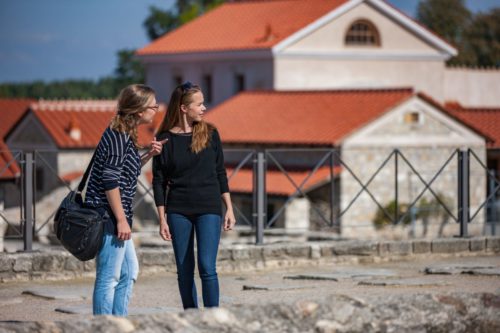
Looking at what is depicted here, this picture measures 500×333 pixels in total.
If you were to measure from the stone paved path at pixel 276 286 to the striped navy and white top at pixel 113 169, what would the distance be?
6.23 ft

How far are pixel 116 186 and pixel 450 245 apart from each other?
276 inches

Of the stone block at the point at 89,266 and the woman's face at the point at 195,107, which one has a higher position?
the woman's face at the point at 195,107

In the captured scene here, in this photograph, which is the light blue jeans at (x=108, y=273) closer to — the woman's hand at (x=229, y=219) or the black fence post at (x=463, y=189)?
the woman's hand at (x=229, y=219)

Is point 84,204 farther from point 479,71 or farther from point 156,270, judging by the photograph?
point 479,71

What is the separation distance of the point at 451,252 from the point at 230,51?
4365cm

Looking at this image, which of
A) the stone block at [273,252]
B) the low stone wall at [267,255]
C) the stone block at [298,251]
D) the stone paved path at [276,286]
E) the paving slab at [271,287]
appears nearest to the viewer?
the stone paved path at [276,286]

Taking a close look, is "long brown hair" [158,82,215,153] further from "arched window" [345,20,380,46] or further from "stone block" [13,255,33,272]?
"arched window" [345,20,380,46]

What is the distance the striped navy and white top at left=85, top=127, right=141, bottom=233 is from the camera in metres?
7.61

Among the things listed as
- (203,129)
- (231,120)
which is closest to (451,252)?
(203,129)

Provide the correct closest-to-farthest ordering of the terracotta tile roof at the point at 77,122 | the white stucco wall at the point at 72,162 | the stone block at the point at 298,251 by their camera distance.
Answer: the stone block at the point at 298,251 < the white stucco wall at the point at 72,162 < the terracotta tile roof at the point at 77,122

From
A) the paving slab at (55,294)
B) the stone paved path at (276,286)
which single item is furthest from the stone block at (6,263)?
the paving slab at (55,294)

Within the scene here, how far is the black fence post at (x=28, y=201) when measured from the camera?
40.1ft

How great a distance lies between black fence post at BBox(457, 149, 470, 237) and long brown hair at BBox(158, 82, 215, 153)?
636 centimetres

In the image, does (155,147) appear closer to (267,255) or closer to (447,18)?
(267,255)
